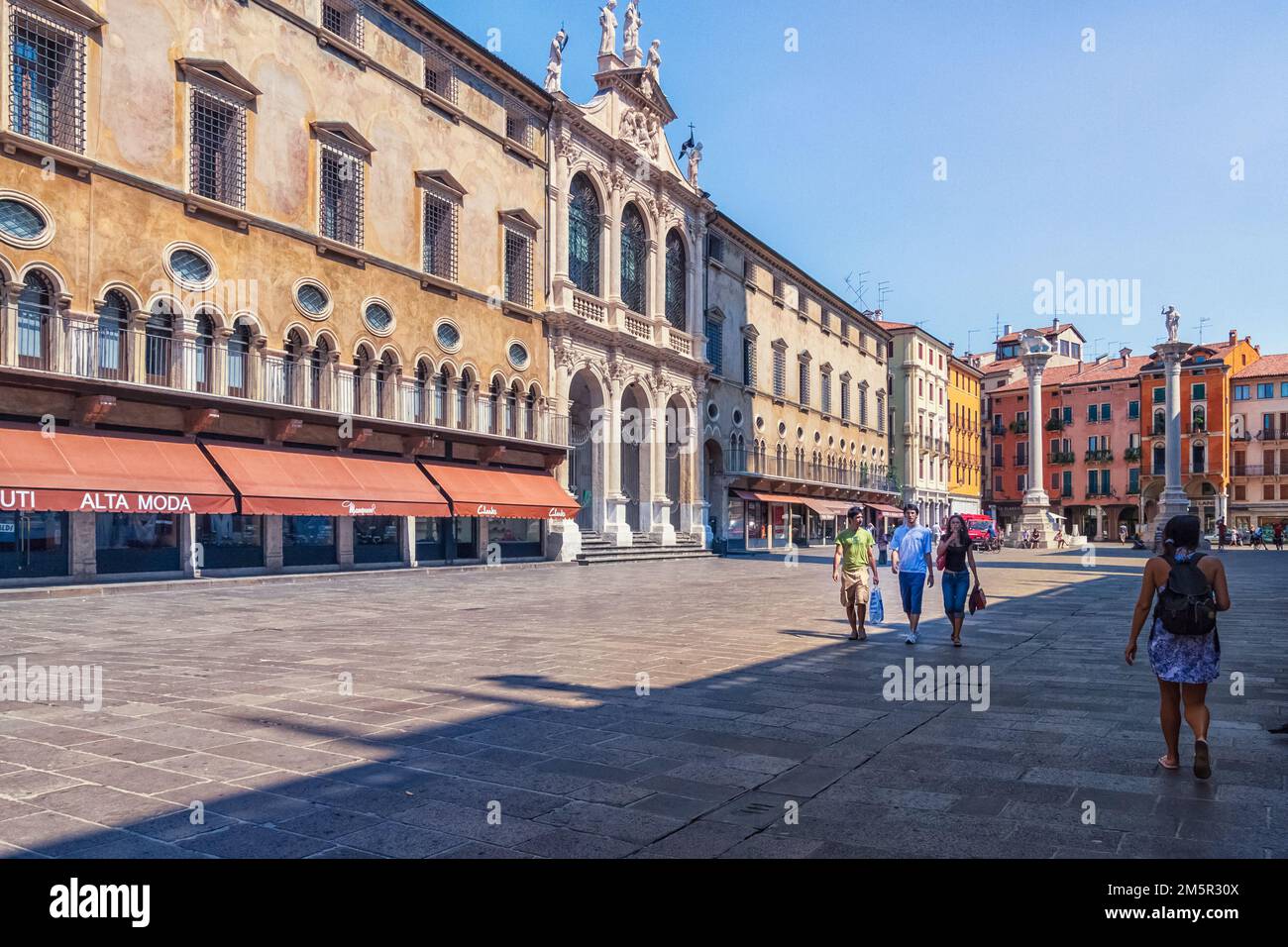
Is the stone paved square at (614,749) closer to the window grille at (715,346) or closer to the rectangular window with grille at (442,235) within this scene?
the rectangular window with grille at (442,235)

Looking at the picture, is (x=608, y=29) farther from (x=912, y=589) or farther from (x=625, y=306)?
(x=912, y=589)

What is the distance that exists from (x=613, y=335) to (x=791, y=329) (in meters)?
19.4

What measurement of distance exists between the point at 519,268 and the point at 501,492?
730 centimetres

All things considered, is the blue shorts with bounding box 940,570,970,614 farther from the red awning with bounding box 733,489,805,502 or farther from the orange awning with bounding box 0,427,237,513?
the red awning with bounding box 733,489,805,502

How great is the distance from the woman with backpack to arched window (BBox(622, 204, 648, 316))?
32180mm

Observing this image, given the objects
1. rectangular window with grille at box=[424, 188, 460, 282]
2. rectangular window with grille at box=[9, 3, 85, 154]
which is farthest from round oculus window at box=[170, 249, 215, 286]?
rectangular window with grille at box=[424, 188, 460, 282]

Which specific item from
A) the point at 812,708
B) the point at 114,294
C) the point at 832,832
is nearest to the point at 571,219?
the point at 114,294

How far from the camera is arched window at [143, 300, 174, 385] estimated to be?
65.2 feet

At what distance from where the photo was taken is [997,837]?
4.64m

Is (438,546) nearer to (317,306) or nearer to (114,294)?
(317,306)

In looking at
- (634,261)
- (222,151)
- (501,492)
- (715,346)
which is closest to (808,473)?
(715,346)

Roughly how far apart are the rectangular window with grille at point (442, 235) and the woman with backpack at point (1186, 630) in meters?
24.3

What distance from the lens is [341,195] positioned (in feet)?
82.3

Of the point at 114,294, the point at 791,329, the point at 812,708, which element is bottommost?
the point at 812,708
